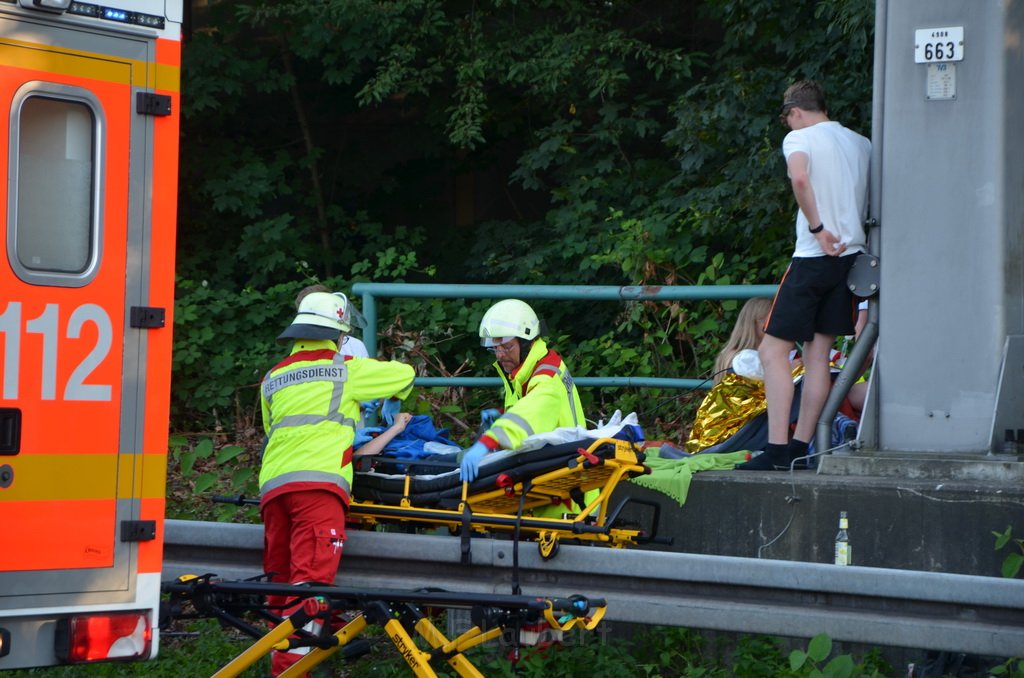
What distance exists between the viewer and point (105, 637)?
4.30m

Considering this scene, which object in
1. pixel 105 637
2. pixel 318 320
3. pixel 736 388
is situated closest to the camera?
pixel 105 637

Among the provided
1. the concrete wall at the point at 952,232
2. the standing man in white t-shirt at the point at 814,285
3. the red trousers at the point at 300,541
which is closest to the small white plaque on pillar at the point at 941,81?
the concrete wall at the point at 952,232

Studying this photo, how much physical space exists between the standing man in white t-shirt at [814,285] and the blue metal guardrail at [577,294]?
73 centimetres

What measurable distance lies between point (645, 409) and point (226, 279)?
518cm

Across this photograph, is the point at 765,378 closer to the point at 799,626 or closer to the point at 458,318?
the point at 799,626

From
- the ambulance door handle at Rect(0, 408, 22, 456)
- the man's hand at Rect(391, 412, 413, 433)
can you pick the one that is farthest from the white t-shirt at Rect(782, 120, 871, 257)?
the ambulance door handle at Rect(0, 408, 22, 456)

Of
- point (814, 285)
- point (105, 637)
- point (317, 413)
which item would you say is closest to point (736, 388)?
point (814, 285)

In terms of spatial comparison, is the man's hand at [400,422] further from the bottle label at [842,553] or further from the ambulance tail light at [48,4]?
the ambulance tail light at [48,4]

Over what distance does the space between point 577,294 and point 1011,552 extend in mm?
3192

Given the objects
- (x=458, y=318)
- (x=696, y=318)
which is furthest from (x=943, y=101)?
(x=458, y=318)

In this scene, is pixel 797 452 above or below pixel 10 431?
below

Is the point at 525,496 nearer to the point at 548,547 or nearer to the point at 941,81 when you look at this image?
the point at 548,547

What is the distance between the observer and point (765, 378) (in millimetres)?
6742

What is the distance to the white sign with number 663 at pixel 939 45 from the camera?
6.48 meters
